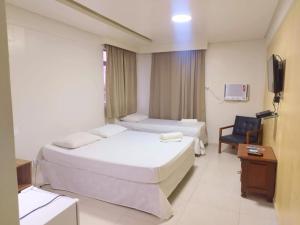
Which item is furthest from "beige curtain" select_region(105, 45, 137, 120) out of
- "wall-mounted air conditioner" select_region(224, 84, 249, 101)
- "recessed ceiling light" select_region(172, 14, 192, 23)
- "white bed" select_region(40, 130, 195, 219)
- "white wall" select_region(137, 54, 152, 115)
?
"wall-mounted air conditioner" select_region(224, 84, 249, 101)

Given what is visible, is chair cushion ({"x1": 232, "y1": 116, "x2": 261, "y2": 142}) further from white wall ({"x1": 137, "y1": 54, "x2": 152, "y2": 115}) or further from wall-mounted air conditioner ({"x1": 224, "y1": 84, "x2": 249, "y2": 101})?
white wall ({"x1": 137, "y1": 54, "x2": 152, "y2": 115})

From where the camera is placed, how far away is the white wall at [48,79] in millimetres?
2926

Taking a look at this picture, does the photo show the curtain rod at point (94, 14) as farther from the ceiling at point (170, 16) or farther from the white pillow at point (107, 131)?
the white pillow at point (107, 131)

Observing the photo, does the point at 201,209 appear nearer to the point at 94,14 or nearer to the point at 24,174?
the point at 24,174

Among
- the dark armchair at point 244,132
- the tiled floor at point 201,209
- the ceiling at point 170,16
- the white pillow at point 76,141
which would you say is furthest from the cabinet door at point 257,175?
the white pillow at point 76,141

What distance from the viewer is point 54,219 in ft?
4.37

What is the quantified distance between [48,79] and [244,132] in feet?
12.7

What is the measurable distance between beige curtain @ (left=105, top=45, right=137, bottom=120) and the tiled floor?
2298 millimetres

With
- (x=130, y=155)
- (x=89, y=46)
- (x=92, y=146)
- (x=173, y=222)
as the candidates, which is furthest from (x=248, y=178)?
(x=89, y=46)

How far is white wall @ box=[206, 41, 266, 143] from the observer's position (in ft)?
15.5

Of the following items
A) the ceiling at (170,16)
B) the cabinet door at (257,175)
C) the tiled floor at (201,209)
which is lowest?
the tiled floor at (201,209)

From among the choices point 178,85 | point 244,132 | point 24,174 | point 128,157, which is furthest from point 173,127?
point 24,174

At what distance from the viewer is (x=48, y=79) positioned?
336 centimetres

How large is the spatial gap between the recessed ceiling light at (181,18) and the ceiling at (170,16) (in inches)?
3.2
